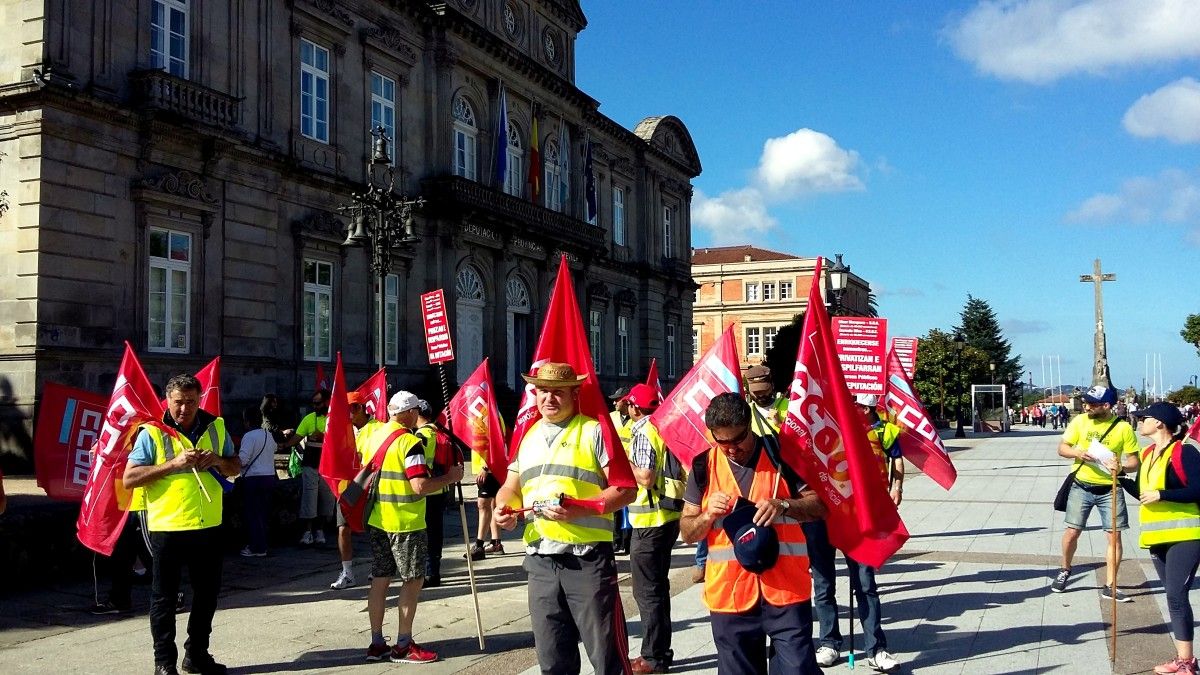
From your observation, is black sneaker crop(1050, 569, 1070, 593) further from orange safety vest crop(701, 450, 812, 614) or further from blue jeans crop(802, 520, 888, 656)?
orange safety vest crop(701, 450, 812, 614)

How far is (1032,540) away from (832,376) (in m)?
9.19

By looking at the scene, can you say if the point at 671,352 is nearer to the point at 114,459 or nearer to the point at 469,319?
the point at 469,319

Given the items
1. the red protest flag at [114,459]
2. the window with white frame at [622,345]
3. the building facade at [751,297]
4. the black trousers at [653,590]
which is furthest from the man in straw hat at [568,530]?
the building facade at [751,297]

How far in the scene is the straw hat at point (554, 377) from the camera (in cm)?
531

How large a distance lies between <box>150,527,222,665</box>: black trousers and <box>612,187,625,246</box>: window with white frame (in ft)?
113

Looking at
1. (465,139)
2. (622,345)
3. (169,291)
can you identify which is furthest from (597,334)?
(169,291)

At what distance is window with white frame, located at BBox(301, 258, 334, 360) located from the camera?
75.0 feet

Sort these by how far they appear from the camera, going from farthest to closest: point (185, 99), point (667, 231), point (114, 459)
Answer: point (667, 231) → point (185, 99) → point (114, 459)

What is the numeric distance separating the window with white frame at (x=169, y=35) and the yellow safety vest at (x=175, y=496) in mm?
13956

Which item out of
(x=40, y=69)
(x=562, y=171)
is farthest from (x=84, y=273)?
(x=562, y=171)

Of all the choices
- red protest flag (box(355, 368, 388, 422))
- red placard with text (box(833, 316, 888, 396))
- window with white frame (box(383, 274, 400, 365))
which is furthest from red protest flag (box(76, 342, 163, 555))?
window with white frame (box(383, 274, 400, 365))

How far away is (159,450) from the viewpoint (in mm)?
6707

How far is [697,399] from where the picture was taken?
7309mm

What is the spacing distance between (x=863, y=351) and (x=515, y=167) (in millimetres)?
21877
